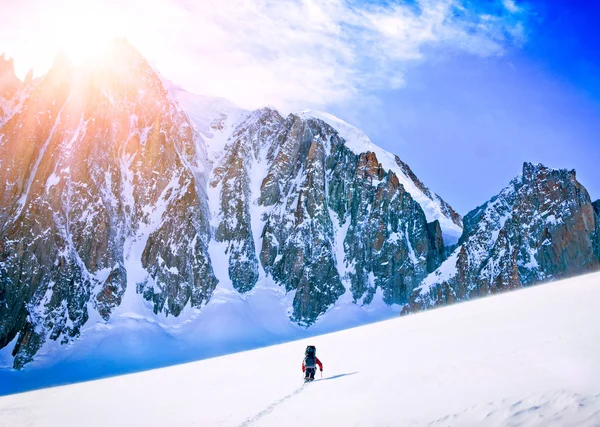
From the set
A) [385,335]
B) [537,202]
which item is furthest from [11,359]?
[537,202]

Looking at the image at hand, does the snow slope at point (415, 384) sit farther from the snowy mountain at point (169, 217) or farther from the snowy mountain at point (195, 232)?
the snowy mountain at point (169, 217)

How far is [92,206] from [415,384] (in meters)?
142

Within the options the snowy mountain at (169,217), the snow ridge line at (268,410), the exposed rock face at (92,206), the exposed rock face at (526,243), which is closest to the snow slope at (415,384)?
the snow ridge line at (268,410)

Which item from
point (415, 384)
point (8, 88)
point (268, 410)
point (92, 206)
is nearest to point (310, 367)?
point (268, 410)

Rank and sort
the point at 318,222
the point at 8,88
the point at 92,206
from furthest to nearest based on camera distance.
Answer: the point at 318,222, the point at 8,88, the point at 92,206

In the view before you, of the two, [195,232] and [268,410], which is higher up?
[195,232]

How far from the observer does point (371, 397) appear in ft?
42.5

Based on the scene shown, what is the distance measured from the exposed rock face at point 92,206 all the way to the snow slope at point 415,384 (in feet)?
376

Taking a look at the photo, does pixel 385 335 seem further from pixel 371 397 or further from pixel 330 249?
pixel 330 249

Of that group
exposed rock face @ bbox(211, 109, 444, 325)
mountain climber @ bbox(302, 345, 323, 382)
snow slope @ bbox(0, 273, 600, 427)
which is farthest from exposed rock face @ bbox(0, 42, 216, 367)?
mountain climber @ bbox(302, 345, 323, 382)

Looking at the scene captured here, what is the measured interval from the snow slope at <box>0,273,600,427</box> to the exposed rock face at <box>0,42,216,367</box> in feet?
376

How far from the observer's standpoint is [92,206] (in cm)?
13888

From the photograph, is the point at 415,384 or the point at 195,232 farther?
the point at 195,232

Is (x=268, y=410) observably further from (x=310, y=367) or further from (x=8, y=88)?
(x=8, y=88)
